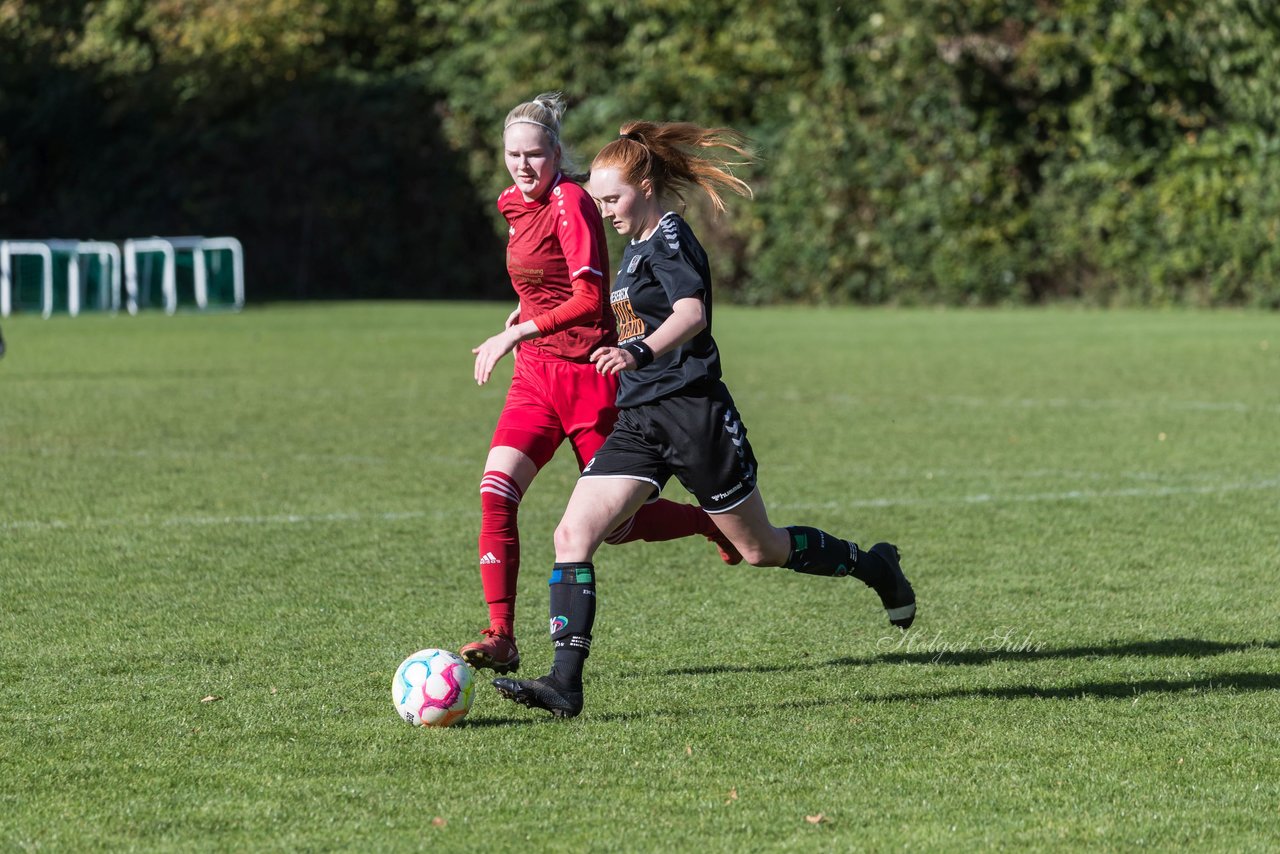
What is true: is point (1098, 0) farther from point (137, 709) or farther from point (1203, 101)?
point (137, 709)

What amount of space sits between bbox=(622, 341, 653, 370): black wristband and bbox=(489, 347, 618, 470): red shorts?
945mm

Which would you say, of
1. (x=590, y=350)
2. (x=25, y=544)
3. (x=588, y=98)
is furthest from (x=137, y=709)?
(x=588, y=98)

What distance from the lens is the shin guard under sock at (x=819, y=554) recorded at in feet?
19.0

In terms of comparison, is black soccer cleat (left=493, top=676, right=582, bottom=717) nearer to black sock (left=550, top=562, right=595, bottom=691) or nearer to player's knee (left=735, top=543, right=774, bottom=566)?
black sock (left=550, top=562, right=595, bottom=691)

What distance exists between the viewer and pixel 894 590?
19.9 feet

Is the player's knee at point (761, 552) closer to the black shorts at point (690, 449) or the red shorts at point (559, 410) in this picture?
the black shorts at point (690, 449)

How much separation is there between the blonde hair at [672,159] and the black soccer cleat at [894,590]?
132 cm

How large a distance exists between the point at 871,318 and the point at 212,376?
12.3 m

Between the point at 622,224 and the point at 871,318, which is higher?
the point at 622,224

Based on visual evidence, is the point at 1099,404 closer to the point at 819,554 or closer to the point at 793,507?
the point at 793,507

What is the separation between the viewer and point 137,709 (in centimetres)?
521

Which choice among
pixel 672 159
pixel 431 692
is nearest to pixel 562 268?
pixel 672 159

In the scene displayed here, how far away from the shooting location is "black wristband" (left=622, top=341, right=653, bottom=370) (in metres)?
5.01

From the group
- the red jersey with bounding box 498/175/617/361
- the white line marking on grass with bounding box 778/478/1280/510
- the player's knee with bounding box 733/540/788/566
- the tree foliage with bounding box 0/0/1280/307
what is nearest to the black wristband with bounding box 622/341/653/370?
the red jersey with bounding box 498/175/617/361
